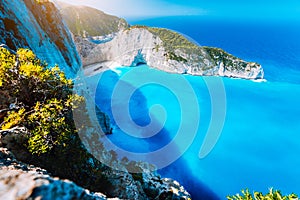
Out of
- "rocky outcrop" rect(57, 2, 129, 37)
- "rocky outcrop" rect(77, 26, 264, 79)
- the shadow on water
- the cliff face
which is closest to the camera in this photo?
the cliff face

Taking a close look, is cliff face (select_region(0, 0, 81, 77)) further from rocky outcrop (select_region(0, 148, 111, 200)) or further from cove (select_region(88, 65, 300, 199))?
rocky outcrop (select_region(0, 148, 111, 200))

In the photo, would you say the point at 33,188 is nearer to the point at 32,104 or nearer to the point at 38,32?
the point at 32,104

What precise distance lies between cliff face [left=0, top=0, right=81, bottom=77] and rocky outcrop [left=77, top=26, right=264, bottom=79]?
1320 inches

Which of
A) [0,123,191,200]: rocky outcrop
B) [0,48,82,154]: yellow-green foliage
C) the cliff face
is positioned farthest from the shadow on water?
[0,48,82,154]: yellow-green foliage

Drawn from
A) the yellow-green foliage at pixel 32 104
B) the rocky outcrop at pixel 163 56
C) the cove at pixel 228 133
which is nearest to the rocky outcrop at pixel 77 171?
the yellow-green foliage at pixel 32 104

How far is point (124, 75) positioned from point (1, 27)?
142ft

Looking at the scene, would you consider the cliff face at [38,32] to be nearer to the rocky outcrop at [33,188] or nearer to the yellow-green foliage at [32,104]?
the yellow-green foliage at [32,104]

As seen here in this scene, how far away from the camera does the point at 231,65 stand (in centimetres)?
5981

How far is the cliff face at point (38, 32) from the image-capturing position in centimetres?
1616

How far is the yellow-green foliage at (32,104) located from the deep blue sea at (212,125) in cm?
1954

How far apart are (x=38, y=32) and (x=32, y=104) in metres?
13.1

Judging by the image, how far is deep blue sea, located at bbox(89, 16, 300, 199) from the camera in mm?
26266

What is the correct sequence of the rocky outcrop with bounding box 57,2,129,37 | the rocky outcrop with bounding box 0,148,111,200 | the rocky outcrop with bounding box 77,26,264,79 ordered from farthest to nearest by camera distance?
the rocky outcrop with bounding box 57,2,129,37 < the rocky outcrop with bounding box 77,26,264,79 < the rocky outcrop with bounding box 0,148,111,200

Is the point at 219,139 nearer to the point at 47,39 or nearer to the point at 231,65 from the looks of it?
the point at 47,39
